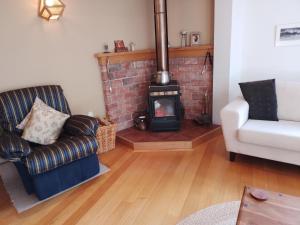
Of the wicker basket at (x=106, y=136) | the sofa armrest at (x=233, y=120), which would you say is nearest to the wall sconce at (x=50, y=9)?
the wicker basket at (x=106, y=136)

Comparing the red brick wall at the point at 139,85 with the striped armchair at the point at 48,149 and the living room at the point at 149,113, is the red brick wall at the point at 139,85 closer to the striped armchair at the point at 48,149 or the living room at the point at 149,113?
the living room at the point at 149,113

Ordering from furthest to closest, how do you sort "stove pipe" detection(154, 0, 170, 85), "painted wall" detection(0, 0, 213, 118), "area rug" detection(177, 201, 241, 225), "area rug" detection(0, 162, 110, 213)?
1. "stove pipe" detection(154, 0, 170, 85)
2. "painted wall" detection(0, 0, 213, 118)
3. "area rug" detection(0, 162, 110, 213)
4. "area rug" detection(177, 201, 241, 225)

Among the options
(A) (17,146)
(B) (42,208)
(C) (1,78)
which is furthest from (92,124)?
(C) (1,78)

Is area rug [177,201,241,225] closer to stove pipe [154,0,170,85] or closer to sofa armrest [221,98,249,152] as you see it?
sofa armrest [221,98,249,152]

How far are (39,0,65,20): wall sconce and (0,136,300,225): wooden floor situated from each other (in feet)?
5.60

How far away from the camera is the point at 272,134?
2.20 metres

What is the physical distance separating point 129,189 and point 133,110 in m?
1.51

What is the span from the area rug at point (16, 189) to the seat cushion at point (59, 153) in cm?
35

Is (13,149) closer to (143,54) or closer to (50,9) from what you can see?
(50,9)

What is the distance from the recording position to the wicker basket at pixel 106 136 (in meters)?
2.91

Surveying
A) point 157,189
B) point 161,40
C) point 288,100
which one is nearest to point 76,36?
point 161,40

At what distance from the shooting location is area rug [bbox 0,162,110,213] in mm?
2087

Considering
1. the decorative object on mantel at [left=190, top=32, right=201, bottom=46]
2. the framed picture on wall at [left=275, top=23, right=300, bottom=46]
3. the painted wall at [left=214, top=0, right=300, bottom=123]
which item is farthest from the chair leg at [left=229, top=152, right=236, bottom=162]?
the decorative object on mantel at [left=190, top=32, right=201, bottom=46]

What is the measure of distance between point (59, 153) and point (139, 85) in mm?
1768
